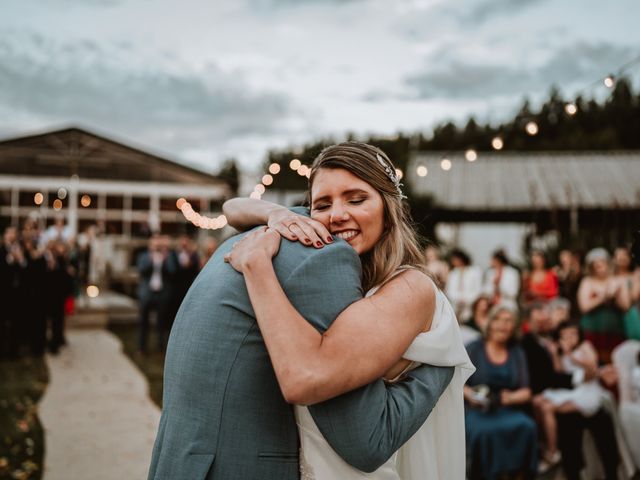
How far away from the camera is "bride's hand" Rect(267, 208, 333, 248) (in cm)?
163

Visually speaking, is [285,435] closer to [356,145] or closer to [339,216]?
[339,216]

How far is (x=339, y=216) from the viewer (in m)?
1.90

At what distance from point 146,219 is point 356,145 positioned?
74.9 feet

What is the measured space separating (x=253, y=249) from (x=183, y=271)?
35.4 ft

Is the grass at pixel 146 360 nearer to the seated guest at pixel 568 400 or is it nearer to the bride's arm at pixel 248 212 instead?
the seated guest at pixel 568 400

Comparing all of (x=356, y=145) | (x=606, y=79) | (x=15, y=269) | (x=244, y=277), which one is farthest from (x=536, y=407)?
(x=15, y=269)

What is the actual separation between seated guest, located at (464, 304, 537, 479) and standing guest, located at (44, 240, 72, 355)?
8436 millimetres

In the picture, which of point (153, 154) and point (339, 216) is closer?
point (339, 216)

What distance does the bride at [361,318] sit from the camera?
1.45 m

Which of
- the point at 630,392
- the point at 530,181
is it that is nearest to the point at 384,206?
the point at 630,392

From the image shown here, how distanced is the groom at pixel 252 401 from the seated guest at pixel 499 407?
156 inches

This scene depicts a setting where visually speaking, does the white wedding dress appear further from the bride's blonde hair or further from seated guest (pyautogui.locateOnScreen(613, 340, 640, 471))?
seated guest (pyautogui.locateOnScreen(613, 340, 640, 471))

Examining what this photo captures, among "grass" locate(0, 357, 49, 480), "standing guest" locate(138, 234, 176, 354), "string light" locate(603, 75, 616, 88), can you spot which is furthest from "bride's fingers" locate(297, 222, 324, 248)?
"standing guest" locate(138, 234, 176, 354)

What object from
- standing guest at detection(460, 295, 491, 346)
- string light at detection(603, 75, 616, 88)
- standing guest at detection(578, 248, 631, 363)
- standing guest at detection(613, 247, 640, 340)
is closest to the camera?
string light at detection(603, 75, 616, 88)
